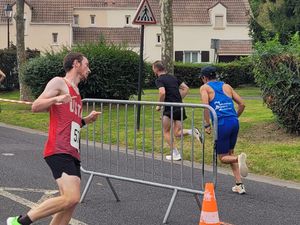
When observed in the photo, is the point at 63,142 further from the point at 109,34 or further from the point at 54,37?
the point at 54,37

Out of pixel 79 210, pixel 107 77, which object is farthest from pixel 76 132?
pixel 107 77

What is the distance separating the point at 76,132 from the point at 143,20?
9380mm

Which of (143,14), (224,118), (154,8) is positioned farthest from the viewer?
(154,8)

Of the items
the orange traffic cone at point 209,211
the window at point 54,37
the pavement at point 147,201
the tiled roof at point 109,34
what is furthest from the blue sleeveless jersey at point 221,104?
the window at point 54,37

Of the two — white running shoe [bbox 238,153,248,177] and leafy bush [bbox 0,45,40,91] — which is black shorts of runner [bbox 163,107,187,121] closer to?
white running shoe [bbox 238,153,248,177]

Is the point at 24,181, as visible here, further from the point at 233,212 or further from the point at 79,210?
the point at 233,212

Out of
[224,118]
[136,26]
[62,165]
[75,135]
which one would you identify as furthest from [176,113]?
[136,26]

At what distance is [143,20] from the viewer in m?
14.8

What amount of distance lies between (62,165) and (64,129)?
34 centimetres

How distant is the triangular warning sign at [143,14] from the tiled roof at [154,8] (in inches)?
1707

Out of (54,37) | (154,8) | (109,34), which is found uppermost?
(154,8)

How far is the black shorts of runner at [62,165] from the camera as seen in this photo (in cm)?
562

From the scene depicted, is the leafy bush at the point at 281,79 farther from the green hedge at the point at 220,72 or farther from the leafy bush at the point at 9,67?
the green hedge at the point at 220,72

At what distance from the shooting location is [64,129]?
18.6ft
